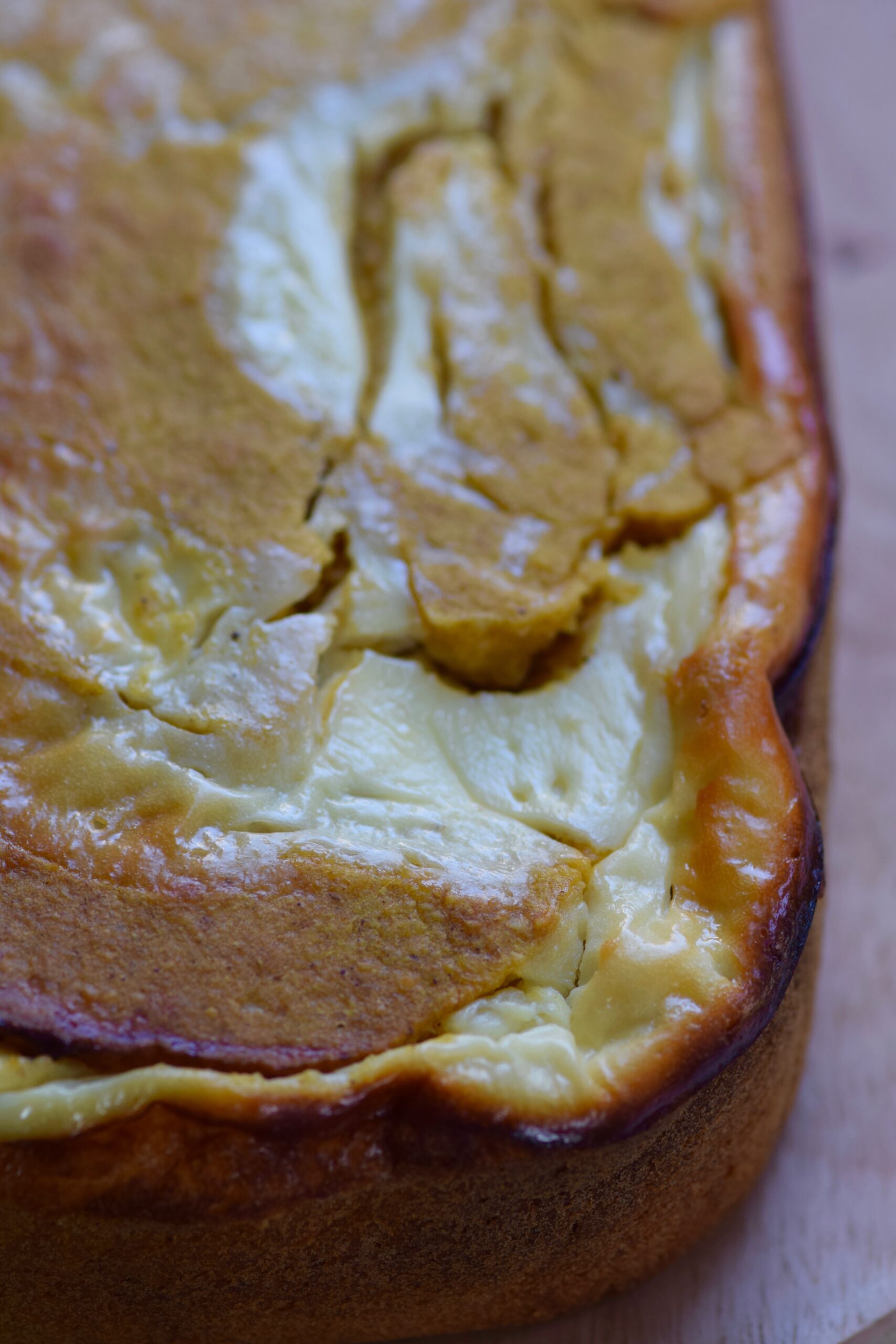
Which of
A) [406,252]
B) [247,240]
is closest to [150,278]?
[247,240]

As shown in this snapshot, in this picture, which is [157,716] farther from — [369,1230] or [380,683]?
[369,1230]

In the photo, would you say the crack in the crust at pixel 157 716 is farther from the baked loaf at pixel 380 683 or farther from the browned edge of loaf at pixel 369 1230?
the browned edge of loaf at pixel 369 1230

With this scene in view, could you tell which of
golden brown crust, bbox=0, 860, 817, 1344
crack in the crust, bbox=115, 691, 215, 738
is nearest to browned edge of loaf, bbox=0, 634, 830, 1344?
golden brown crust, bbox=0, 860, 817, 1344

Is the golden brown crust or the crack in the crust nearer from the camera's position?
the golden brown crust

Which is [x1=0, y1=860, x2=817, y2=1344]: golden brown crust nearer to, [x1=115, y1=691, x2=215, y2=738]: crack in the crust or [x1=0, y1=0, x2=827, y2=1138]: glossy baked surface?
[x1=0, y1=0, x2=827, y2=1138]: glossy baked surface

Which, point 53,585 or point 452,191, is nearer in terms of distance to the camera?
point 53,585

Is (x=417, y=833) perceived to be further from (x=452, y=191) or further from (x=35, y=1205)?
(x=452, y=191)

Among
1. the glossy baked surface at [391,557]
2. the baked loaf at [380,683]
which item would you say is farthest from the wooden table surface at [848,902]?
the glossy baked surface at [391,557]
